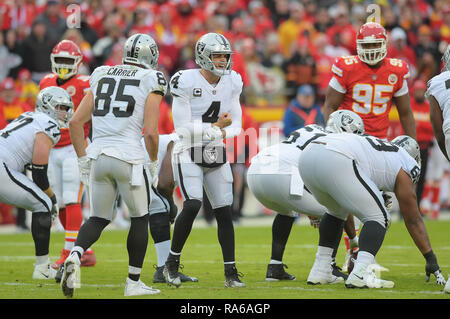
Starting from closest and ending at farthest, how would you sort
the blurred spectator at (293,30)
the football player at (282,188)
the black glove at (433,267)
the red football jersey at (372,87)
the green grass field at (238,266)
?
the green grass field at (238,266) → the black glove at (433,267) → the football player at (282,188) → the red football jersey at (372,87) → the blurred spectator at (293,30)

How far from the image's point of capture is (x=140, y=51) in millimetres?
6215

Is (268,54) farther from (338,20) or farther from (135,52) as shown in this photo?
(135,52)

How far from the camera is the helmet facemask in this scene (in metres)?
7.69

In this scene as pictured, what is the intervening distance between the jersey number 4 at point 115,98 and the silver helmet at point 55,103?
64.4 inches

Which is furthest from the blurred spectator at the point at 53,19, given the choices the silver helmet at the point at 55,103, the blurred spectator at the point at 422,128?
the silver helmet at the point at 55,103

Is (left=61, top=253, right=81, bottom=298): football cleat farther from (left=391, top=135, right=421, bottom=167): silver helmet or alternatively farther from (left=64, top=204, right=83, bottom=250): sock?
(left=391, top=135, right=421, bottom=167): silver helmet

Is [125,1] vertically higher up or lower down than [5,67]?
higher up

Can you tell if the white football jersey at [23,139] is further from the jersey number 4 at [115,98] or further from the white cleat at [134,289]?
the white cleat at [134,289]

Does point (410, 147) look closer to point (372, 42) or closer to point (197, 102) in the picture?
point (372, 42)

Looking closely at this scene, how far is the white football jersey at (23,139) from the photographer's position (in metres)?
7.34

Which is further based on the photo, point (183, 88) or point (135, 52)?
point (183, 88)

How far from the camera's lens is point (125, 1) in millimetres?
17391

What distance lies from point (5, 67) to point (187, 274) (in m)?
8.26

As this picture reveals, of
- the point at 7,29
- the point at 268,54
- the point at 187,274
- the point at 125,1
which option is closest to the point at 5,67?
the point at 7,29
